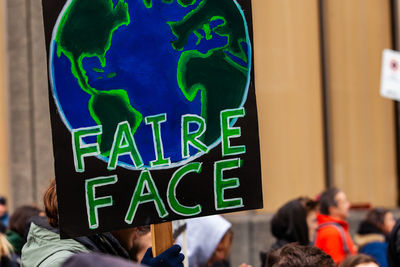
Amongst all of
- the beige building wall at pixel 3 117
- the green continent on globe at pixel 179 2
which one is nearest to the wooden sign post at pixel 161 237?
the green continent on globe at pixel 179 2

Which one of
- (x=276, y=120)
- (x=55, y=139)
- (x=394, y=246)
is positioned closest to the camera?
(x=55, y=139)

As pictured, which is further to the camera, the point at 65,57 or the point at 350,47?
the point at 350,47

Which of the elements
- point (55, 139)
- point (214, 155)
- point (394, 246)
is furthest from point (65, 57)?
point (394, 246)

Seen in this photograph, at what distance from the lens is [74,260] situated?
169cm

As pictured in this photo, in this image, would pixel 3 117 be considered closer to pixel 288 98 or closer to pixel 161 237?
pixel 288 98

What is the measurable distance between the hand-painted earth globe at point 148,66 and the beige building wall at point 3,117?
299 inches

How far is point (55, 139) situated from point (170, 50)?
0.60 m

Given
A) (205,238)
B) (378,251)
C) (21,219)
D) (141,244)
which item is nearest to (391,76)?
(378,251)

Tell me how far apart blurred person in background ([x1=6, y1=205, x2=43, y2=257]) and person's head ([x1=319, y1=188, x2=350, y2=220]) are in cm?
263

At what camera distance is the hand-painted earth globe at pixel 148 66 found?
314cm

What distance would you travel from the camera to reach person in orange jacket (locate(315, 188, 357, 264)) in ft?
22.9

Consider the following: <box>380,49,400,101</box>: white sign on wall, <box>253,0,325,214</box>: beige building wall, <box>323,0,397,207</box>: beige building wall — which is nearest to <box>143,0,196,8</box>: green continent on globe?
<box>380,49,400,101</box>: white sign on wall

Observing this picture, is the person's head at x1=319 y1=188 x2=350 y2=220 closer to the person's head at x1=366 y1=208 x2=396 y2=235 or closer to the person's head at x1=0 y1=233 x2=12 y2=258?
the person's head at x1=366 y1=208 x2=396 y2=235

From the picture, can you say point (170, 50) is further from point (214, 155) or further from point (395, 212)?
point (395, 212)
